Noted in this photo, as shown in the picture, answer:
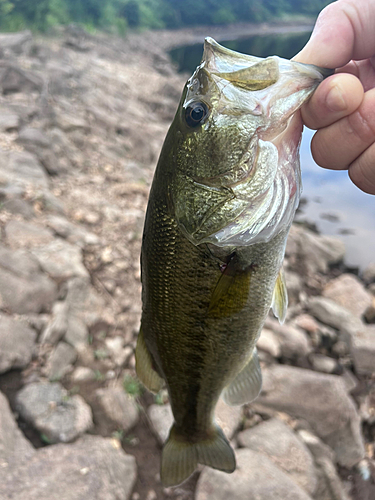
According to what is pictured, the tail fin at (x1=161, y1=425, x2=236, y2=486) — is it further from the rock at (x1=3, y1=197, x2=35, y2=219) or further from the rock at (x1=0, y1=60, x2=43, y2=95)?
the rock at (x1=0, y1=60, x2=43, y2=95)

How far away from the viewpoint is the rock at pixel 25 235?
437 centimetres

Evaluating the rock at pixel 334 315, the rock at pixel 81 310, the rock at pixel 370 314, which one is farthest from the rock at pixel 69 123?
the rock at pixel 370 314

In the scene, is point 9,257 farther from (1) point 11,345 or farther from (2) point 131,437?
(2) point 131,437

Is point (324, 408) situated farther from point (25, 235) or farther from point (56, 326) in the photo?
point (25, 235)

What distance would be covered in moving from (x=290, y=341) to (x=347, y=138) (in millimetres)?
3091

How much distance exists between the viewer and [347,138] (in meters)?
1.62

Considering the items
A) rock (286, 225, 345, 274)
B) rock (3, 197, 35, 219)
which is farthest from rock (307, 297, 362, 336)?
rock (3, 197, 35, 219)

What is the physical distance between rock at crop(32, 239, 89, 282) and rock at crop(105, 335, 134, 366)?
803mm

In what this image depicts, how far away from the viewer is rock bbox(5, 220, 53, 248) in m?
4.37

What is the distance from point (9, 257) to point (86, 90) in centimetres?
845

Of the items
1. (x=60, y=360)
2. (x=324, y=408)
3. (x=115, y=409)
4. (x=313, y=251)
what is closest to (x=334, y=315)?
(x=324, y=408)

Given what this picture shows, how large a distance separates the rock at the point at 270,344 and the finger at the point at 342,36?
2989 mm

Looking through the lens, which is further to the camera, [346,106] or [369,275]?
[369,275]

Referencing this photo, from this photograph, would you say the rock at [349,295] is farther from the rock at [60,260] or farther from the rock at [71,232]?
the rock at [60,260]
